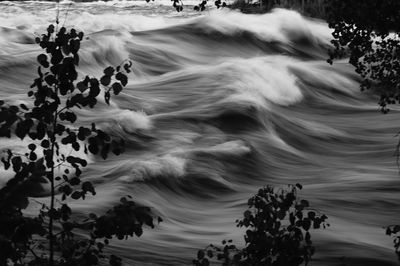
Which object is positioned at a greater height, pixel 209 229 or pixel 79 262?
pixel 79 262

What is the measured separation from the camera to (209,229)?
1119 centimetres

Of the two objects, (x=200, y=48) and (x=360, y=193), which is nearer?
(x=360, y=193)

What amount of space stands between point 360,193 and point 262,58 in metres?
10.4

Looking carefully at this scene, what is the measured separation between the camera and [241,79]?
19547 mm

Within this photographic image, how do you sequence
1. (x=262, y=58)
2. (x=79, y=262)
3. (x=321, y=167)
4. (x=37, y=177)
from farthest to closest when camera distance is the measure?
(x=262, y=58) < (x=321, y=167) < (x=79, y=262) < (x=37, y=177)

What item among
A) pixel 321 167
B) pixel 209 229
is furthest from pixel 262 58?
pixel 209 229

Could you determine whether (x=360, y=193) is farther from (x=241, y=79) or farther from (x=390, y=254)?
(x=241, y=79)

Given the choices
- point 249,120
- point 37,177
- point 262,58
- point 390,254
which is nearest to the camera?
point 37,177

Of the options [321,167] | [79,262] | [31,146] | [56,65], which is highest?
[56,65]

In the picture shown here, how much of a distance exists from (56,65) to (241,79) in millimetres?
14846

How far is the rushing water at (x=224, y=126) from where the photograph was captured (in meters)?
11.4

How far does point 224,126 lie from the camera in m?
16.3

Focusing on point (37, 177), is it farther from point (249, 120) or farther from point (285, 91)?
point (285, 91)

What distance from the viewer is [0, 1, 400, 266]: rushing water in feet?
37.4
